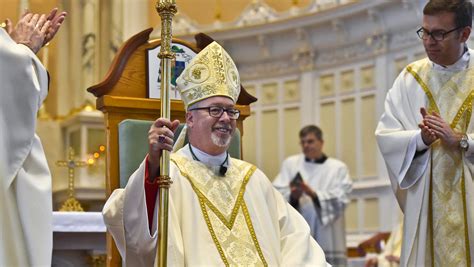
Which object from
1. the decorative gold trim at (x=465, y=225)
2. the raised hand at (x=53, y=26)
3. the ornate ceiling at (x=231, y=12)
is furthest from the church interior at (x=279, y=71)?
the raised hand at (x=53, y=26)

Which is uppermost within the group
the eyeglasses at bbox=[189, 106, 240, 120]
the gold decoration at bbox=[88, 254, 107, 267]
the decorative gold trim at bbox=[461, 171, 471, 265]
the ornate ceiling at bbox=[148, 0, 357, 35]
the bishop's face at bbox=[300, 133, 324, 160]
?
the ornate ceiling at bbox=[148, 0, 357, 35]

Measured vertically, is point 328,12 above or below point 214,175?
above

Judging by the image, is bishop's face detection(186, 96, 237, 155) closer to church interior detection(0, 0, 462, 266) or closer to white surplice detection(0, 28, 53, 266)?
white surplice detection(0, 28, 53, 266)

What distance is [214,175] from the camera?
13.6 ft

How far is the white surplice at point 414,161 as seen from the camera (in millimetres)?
4535

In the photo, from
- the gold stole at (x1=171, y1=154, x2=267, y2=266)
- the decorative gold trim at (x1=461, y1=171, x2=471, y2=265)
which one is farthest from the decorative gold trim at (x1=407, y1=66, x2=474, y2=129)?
the gold stole at (x1=171, y1=154, x2=267, y2=266)

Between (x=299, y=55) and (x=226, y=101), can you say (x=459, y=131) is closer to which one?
(x=226, y=101)

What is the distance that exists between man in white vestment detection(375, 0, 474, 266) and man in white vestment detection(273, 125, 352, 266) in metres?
3.73

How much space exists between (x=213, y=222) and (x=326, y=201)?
4.75 meters

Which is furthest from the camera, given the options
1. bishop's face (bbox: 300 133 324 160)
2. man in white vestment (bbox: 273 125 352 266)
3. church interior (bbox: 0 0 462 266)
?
church interior (bbox: 0 0 462 266)

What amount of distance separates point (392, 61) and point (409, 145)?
6.42 m

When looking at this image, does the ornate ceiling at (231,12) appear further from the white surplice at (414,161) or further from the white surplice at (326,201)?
the white surplice at (414,161)

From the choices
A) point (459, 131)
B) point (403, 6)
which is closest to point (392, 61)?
point (403, 6)

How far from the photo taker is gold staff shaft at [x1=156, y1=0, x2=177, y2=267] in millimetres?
3412
